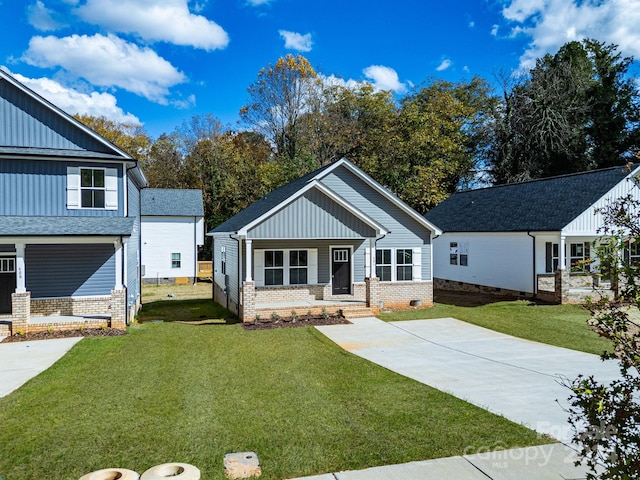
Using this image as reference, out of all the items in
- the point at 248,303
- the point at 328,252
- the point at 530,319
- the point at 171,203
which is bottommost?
the point at 530,319

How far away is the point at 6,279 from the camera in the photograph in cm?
1611

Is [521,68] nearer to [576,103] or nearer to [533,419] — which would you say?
[576,103]

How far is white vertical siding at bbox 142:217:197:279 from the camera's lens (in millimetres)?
31953

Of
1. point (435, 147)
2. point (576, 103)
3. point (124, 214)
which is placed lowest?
point (124, 214)

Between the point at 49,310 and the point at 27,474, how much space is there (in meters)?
11.8

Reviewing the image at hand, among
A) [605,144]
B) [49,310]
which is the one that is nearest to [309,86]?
[605,144]

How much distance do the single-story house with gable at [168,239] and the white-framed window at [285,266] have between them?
15.3m

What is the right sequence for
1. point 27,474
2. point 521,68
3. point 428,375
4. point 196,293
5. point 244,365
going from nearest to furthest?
point 27,474, point 428,375, point 244,365, point 196,293, point 521,68

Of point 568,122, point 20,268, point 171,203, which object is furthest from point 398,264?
point 568,122

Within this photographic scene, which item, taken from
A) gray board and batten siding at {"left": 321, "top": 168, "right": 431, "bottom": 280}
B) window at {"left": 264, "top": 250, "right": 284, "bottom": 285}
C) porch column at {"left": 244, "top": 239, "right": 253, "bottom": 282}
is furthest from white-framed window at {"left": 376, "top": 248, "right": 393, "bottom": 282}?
porch column at {"left": 244, "top": 239, "right": 253, "bottom": 282}

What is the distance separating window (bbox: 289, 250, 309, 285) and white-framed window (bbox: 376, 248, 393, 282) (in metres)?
3.28

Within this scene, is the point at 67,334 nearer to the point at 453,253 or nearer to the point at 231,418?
the point at 231,418

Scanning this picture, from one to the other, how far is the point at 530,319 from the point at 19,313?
17213 millimetres

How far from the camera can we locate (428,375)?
9906 millimetres
